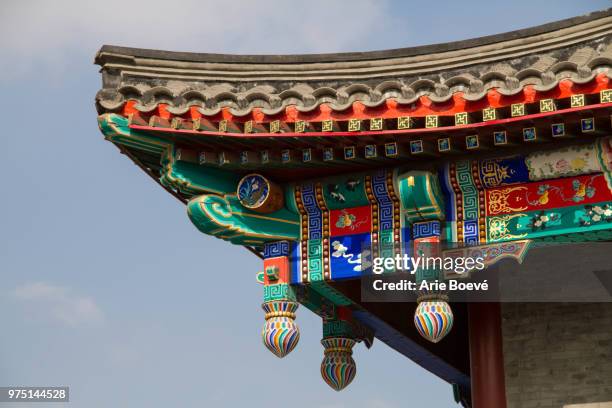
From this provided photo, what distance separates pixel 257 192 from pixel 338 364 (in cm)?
261

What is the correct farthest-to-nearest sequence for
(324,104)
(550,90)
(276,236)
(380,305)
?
(380,305) < (276,236) < (324,104) < (550,90)

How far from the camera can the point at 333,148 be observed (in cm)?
1489

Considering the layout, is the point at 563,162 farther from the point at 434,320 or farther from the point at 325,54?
the point at 325,54

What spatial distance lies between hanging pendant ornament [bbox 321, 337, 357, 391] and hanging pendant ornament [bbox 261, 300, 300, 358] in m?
1.53

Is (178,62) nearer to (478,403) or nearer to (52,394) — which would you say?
(52,394)

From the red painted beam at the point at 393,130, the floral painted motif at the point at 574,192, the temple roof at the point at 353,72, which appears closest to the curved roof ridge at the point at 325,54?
the temple roof at the point at 353,72

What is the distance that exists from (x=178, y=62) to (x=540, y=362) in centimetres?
536

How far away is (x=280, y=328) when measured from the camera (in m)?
15.4

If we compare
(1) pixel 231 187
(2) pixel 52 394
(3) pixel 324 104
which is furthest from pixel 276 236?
(2) pixel 52 394

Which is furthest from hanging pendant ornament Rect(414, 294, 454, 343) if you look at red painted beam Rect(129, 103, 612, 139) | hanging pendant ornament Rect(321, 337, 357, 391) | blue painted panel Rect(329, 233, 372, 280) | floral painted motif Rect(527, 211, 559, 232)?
hanging pendant ornament Rect(321, 337, 357, 391)

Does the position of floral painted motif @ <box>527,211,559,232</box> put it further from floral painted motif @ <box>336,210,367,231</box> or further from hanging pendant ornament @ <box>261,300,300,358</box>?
hanging pendant ornament @ <box>261,300,300,358</box>

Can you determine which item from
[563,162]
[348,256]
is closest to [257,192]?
[348,256]

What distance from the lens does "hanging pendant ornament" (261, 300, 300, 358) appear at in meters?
15.3

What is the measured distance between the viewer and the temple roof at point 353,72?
14.5 m
